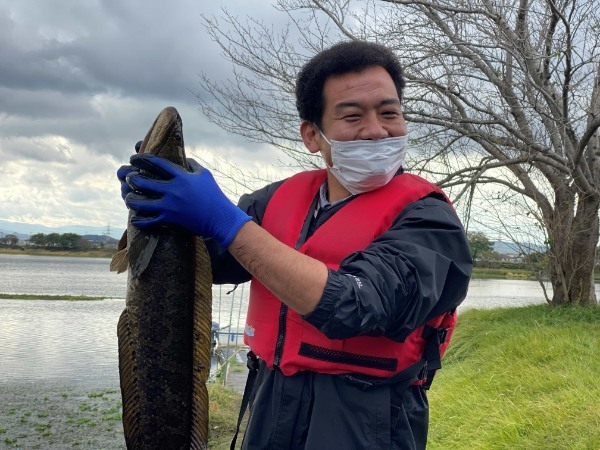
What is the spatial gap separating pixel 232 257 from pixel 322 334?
0.67 m

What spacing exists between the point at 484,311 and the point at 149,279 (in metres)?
13.5

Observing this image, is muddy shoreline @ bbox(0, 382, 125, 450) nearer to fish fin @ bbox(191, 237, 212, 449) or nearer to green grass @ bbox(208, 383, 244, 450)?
green grass @ bbox(208, 383, 244, 450)

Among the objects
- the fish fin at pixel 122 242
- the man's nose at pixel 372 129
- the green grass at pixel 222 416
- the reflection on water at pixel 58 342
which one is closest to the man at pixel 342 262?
the man's nose at pixel 372 129

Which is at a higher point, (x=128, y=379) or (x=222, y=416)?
(x=128, y=379)

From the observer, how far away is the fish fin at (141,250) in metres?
2.48

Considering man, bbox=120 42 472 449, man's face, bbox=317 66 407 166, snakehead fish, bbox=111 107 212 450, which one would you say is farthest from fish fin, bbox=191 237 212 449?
man's face, bbox=317 66 407 166

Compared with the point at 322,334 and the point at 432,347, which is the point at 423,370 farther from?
the point at 322,334

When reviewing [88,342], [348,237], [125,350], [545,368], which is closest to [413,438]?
[348,237]

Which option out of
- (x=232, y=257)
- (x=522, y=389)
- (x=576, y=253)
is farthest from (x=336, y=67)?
(x=576, y=253)

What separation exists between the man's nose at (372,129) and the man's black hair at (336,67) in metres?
0.21

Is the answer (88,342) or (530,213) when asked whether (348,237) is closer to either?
(530,213)

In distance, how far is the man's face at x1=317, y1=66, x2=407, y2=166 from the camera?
2.70 m

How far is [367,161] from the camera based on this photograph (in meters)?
2.73

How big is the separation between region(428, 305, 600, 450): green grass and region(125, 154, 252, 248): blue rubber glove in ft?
14.8
